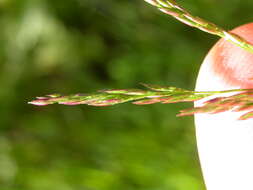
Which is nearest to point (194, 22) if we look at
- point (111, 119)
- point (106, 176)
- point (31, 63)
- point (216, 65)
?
point (216, 65)

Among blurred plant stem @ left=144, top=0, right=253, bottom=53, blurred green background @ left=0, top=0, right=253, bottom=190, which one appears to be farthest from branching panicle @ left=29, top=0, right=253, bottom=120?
blurred green background @ left=0, top=0, right=253, bottom=190

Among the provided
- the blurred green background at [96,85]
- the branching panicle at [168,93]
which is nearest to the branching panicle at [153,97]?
the branching panicle at [168,93]

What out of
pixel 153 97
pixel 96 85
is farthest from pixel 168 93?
pixel 96 85

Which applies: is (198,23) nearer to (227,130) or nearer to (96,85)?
(227,130)

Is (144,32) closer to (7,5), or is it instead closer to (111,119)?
(111,119)

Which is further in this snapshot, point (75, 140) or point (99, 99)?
point (75, 140)

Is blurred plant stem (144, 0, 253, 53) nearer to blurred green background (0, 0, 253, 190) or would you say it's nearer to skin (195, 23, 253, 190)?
skin (195, 23, 253, 190)
